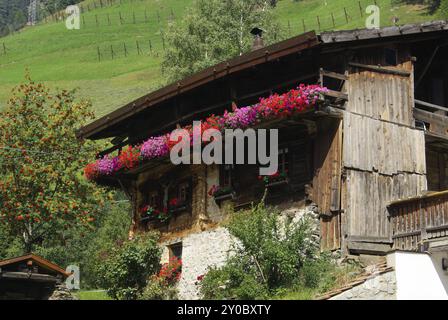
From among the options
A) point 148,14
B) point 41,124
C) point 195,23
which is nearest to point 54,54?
point 148,14

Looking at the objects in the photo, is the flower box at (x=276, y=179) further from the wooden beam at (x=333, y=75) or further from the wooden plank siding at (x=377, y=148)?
the wooden beam at (x=333, y=75)

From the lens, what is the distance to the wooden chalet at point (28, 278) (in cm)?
2283

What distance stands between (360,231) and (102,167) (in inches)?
365

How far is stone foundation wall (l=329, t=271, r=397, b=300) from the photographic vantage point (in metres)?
16.4

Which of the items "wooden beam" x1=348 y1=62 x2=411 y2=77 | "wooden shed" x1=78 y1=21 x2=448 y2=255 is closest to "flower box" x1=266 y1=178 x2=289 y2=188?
"wooden shed" x1=78 y1=21 x2=448 y2=255

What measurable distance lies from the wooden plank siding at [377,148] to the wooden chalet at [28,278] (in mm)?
9149

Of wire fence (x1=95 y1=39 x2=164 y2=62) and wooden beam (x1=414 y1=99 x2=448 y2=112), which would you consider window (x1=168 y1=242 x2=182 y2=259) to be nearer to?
wooden beam (x1=414 y1=99 x2=448 y2=112)

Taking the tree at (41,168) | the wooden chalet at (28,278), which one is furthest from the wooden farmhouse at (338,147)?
the tree at (41,168)

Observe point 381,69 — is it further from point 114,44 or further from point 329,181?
point 114,44

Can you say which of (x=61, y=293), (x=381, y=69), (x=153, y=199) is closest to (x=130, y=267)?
(x=61, y=293)

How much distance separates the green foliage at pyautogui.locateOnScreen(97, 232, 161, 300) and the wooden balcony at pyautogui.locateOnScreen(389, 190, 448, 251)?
732 centimetres

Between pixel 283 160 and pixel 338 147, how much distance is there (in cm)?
184

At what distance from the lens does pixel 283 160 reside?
847 inches

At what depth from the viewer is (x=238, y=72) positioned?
22578mm
